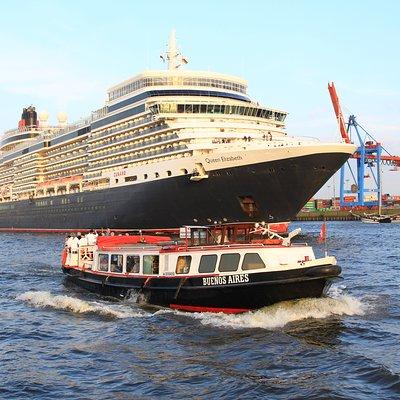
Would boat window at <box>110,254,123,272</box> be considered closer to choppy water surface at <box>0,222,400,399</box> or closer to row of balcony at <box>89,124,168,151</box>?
choppy water surface at <box>0,222,400,399</box>

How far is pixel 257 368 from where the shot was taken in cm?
1313

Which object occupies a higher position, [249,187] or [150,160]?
[150,160]

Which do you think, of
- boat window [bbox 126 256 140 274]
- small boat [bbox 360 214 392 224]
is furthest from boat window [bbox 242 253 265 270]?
small boat [bbox 360 214 392 224]

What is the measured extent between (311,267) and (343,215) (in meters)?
120

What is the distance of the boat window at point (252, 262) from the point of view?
17.8 meters

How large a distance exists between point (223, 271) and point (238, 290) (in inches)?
33.1

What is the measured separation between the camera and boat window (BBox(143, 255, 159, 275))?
20.6 meters

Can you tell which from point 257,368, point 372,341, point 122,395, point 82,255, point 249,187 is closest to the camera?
point 122,395

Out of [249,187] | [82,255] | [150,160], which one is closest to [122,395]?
[82,255]

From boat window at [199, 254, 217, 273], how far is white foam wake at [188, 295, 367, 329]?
1468 millimetres

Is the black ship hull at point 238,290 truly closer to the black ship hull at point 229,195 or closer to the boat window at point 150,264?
the boat window at point 150,264

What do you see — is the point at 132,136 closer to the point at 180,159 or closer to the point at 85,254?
the point at 180,159

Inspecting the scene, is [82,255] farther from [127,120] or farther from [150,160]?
[127,120]

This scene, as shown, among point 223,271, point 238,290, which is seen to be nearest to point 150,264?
point 223,271
